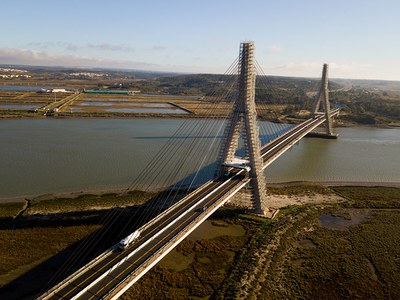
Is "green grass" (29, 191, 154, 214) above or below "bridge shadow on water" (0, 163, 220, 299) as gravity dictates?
above

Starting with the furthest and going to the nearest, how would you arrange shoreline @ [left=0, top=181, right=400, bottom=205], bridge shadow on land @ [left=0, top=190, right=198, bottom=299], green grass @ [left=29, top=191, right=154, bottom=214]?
shoreline @ [left=0, top=181, right=400, bottom=205] → green grass @ [left=29, top=191, right=154, bottom=214] → bridge shadow on land @ [left=0, top=190, right=198, bottom=299]

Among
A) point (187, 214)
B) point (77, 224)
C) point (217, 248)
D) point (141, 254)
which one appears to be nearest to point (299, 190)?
point (217, 248)

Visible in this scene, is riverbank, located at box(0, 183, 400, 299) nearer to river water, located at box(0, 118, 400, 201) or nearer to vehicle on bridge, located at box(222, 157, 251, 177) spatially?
vehicle on bridge, located at box(222, 157, 251, 177)

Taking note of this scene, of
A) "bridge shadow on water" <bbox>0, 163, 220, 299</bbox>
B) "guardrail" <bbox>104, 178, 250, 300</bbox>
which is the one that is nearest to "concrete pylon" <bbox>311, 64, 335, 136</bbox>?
"bridge shadow on water" <bbox>0, 163, 220, 299</bbox>

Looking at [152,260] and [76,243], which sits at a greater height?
[152,260]

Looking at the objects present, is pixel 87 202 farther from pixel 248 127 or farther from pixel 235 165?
pixel 248 127

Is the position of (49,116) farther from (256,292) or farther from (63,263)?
(256,292)
